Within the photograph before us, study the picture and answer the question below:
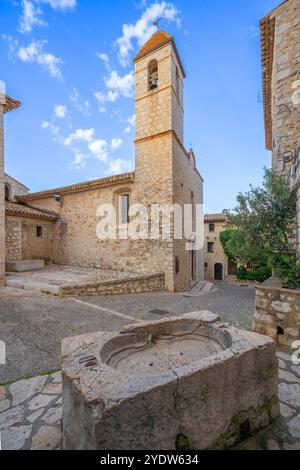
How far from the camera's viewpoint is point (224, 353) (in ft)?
6.21

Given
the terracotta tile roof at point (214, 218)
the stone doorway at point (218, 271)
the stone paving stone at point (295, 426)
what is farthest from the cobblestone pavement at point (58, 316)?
the stone doorway at point (218, 271)

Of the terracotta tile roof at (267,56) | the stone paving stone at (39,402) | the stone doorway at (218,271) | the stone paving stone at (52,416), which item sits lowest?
the stone doorway at (218,271)

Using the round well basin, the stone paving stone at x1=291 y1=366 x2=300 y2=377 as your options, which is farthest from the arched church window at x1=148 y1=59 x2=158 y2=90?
the stone paving stone at x1=291 y1=366 x2=300 y2=377

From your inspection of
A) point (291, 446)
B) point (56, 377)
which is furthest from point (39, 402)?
point (291, 446)

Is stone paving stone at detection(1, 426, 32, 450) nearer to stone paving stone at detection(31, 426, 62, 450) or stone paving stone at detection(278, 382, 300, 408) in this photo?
stone paving stone at detection(31, 426, 62, 450)

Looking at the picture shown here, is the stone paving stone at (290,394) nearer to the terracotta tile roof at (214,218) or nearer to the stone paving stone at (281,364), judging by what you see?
the stone paving stone at (281,364)

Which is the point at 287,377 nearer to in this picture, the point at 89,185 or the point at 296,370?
the point at 296,370

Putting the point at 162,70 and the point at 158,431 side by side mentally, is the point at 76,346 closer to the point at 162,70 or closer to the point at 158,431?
the point at 158,431

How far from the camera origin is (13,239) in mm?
10922

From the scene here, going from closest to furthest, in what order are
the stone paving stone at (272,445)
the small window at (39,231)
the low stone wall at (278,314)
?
1. the stone paving stone at (272,445)
2. the low stone wall at (278,314)
3. the small window at (39,231)

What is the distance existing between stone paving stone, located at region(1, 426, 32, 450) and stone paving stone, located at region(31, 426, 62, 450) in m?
0.09

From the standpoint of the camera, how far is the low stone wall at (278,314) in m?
3.38

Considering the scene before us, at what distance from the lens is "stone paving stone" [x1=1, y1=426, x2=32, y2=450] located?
1.82m

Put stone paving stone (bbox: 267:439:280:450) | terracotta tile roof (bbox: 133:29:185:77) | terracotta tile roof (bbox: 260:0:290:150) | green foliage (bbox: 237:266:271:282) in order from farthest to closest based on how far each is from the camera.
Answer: green foliage (bbox: 237:266:271:282) < terracotta tile roof (bbox: 133:29:185:77) < terracotta tile roof (bbox: 260:0:290:150) < stone paving stone (bbox: 267:439:280:450)
